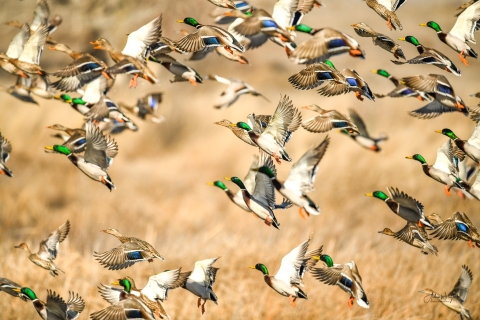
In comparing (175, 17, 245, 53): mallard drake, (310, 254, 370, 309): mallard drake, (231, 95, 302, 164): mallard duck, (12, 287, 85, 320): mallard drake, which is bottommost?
(12, 287, 85, 320): mallard drake

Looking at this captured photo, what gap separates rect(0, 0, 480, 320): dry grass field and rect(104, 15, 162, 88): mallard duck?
1.95 m

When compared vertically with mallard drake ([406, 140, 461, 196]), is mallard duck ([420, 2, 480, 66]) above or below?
above

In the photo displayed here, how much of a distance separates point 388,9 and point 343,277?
235 cm

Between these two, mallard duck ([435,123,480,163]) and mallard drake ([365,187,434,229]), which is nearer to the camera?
mallard drake ([365,187,434,229])

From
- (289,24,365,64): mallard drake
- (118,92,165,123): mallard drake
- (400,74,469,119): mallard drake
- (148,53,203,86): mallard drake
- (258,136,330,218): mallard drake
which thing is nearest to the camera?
(289,24,365,64): mallard drake

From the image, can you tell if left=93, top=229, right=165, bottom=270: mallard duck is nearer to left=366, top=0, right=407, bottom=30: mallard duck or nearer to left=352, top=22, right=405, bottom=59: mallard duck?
left=352, top=22, right=405, bottom=59: mallard duck

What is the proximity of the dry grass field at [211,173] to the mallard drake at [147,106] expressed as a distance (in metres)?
0.59

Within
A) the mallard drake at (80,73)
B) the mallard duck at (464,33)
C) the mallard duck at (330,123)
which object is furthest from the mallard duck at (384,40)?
the mallard drake at (80,73)

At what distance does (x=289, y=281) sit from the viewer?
6.23 metres

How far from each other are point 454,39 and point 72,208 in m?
4.81

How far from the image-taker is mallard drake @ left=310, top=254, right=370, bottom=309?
6.10 meters

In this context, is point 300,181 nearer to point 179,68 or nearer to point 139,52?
point 179,68

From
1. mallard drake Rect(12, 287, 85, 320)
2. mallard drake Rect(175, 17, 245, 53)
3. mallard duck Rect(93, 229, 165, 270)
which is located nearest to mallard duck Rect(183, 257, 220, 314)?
mallard duck Rect(93, 229, 165, 270)

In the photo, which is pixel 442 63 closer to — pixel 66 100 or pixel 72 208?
pixel 66 100
